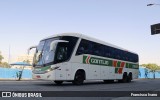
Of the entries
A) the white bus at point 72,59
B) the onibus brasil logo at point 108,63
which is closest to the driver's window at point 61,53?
the white bus at point 72,59

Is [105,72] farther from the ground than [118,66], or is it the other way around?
[118,66]

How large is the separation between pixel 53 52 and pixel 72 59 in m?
1.56

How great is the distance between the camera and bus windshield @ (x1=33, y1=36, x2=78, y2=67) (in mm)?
18172

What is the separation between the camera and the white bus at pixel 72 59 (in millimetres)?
18141

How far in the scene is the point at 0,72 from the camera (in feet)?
146

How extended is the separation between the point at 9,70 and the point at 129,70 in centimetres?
2119

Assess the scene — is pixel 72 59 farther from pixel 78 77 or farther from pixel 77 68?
pixel 78 77

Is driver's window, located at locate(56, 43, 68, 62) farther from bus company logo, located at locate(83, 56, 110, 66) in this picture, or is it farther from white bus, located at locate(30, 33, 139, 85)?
bus company logo, located at locate(83, 56, 110, 66)

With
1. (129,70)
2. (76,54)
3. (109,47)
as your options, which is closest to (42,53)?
(76,54)

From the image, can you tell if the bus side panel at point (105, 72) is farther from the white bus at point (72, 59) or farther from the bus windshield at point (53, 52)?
the bus windshield at point (53, 52)

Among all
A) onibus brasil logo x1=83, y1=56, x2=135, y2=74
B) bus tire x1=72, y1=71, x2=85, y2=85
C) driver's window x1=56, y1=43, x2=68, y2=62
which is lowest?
bus tire x1=72, y1=71, x2=85, y2=85

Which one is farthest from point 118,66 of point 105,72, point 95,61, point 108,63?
point 95,61

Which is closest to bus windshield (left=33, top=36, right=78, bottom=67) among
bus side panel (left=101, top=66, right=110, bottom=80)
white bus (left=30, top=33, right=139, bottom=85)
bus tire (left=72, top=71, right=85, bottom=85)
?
white bus (left=30, top=33, right=139, bottom=85)

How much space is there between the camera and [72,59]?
19.2 meters
